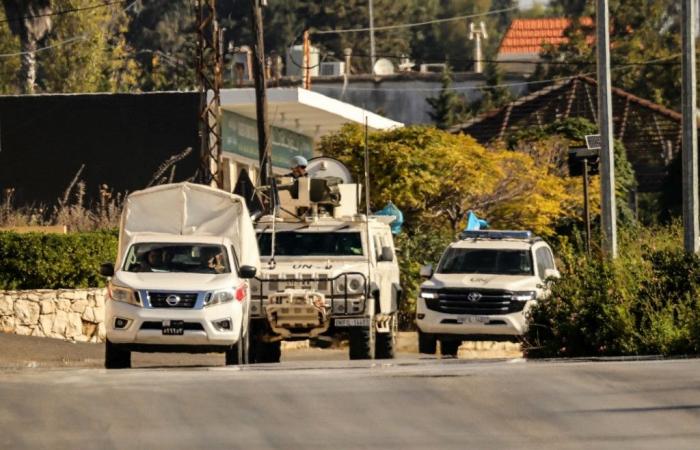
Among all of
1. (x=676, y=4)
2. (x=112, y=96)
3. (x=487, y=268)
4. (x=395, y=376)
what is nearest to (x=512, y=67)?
(x=676, y=4)

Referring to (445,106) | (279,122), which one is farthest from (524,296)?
(445,106)

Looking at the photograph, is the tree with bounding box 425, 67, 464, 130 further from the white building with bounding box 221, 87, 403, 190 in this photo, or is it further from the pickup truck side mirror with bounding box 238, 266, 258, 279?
the pickup truck side mirror with bounding box 238, 266, 258, 279

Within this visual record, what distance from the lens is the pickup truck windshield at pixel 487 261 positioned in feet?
93.8

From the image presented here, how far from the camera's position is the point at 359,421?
12406mm

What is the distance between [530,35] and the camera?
125750 millimetres

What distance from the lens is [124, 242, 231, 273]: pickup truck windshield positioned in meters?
22.9

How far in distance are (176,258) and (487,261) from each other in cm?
728

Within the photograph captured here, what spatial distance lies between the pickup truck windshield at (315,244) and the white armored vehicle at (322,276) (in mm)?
15

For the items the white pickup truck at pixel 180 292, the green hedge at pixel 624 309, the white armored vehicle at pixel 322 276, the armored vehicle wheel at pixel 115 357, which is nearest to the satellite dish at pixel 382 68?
the white armored vehicle at pixel 322 276

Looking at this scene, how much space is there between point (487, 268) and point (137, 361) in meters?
6.32

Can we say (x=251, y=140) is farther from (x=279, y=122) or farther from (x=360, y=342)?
(x=360, y=342)

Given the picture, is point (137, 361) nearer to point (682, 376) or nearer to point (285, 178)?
point (285, 178)

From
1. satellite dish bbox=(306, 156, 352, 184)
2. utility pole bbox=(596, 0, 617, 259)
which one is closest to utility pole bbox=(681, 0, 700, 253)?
utility pole bbox=(596, 0, 617, 259)

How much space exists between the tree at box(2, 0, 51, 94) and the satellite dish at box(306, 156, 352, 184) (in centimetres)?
4271
